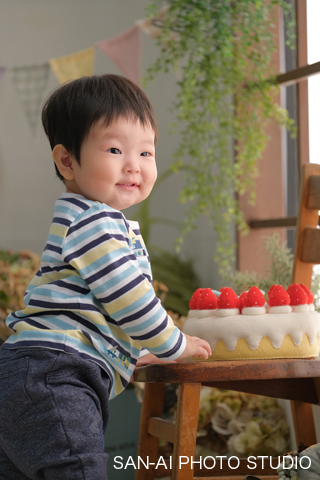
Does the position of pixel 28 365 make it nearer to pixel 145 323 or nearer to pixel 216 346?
pixel 145 323

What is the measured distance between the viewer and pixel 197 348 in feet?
2.95

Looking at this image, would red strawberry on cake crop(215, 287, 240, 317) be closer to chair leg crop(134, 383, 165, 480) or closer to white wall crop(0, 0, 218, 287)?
chair leg crop(134, 383, 165, 480)

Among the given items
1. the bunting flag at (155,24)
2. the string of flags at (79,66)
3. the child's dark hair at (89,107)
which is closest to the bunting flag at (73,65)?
the string of flags at (79,66)

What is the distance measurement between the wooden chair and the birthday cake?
0.04 meters

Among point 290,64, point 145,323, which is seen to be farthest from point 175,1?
point 145,323

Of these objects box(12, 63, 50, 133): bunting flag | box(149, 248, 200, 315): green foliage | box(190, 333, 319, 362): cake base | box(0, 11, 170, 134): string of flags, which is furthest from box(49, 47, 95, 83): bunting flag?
box(190, 333, 319, 362): cake base

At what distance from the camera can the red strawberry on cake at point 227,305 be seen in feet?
3.14

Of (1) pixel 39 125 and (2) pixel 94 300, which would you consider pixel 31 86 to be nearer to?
(1) pixel 39 125

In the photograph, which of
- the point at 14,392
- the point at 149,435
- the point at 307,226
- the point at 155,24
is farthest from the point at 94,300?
the point at 155,24

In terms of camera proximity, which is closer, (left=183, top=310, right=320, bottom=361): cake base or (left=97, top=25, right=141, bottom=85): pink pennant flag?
(left=183, top=310, right=320, bottom=361): cake base

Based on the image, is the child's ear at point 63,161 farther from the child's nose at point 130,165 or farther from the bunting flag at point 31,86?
the bunting flag at point 31,86

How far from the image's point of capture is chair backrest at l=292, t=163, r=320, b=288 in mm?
1269

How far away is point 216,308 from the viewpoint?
100cm

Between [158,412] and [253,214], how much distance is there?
3.95 feet
